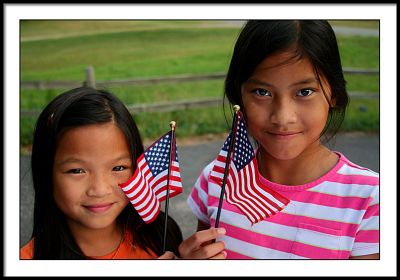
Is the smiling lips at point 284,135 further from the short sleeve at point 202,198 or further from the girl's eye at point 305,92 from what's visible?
the short sleeve at point 202,198

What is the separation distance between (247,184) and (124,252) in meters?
0.54

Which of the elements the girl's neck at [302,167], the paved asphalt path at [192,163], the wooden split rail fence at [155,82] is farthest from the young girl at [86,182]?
the wooden split rail fence at [155,82]

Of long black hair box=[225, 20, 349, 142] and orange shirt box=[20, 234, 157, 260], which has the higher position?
long black hair box=[225, 20, 349, 142]

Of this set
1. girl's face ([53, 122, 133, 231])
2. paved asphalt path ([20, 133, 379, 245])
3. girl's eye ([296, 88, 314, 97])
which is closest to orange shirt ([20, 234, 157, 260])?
girl's face ([53, 122, 133, 231])

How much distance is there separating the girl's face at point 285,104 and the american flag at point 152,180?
11.5 inches

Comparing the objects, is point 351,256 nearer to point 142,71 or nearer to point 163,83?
point 163,83

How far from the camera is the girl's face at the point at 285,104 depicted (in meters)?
1.64

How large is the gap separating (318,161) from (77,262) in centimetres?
88

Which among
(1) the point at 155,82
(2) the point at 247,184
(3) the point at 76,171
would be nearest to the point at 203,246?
(2) the point at 247,184

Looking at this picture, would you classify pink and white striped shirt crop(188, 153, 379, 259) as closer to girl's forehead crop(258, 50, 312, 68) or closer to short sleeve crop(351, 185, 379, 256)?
short sleeve crop(351, 185, 379, 256)

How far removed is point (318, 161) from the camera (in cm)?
181

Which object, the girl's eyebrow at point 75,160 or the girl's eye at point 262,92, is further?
the girl's eyebrow at point 75,160

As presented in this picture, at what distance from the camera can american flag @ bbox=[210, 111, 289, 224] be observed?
174 cm

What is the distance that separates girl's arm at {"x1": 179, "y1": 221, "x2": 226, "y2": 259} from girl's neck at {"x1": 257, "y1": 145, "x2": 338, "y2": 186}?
287mm
